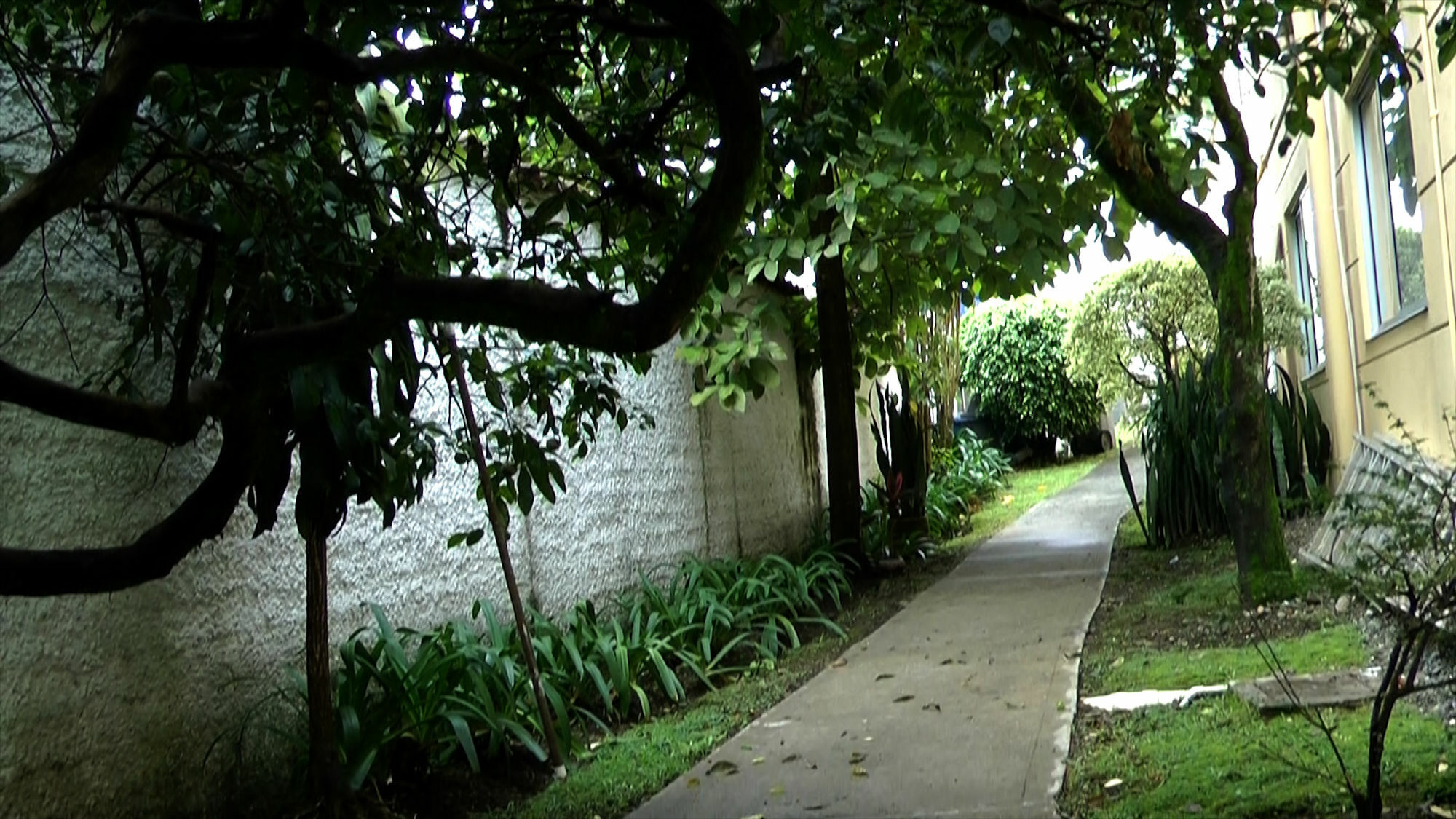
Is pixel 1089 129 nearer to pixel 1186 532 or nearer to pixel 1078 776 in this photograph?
pixel 1078 776

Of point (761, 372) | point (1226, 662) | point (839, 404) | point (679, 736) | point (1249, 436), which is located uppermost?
point (761, 372)

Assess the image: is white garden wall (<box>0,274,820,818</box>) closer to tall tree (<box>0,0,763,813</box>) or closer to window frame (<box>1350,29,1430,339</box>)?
tall tree (<box>0,0,763,813</box>)

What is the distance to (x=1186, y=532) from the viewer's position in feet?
36.4

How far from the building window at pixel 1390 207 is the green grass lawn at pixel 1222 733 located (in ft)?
6.49

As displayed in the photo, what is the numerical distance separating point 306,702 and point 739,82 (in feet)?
10.7

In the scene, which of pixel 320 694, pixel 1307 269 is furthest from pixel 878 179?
pixel 1307 269

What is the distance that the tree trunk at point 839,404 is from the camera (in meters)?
11.1

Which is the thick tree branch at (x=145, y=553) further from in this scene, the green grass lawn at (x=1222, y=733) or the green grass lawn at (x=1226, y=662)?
the green grass lawn at (x=1226, y=662)

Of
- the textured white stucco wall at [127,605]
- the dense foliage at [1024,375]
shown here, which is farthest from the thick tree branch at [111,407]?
the dense foliage at [1024,375]

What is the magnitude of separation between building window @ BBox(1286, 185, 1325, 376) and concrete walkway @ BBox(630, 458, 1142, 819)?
4.55m

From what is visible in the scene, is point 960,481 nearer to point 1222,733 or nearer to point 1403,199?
point 1403,199

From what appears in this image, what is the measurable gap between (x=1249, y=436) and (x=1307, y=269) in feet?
21.5

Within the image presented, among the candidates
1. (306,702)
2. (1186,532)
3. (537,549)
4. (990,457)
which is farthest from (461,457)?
(990,457)

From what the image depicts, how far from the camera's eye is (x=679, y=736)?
6.18 meters
